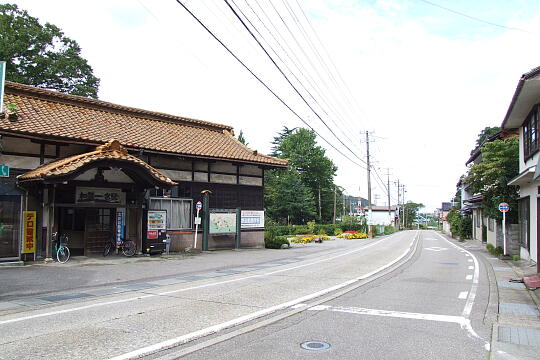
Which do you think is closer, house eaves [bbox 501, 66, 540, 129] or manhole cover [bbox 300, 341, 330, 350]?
manhole cover [bbox 300, 341, 330, 350]

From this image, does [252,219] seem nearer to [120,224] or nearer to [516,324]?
[120,224]

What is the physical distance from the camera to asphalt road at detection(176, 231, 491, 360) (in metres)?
5.46

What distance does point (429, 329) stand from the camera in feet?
21.9

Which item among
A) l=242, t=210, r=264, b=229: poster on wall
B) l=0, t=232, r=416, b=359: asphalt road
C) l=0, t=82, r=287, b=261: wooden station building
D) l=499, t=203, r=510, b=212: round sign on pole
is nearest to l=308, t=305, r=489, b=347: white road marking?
l=0, t=232, r=416, b=359: asphalt road

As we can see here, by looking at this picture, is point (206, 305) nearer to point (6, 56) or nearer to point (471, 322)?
point (471, 322)

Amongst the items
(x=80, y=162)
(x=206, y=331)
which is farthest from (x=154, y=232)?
(x=206, y=331)

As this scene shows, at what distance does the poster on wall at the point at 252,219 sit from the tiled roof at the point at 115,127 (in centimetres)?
295

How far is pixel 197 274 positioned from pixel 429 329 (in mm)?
8563

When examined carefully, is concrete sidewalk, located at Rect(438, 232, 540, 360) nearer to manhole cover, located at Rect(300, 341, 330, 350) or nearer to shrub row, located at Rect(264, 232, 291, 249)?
manhole cover, located at Rect(300, 341, 330, 350)

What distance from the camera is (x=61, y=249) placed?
1598cm

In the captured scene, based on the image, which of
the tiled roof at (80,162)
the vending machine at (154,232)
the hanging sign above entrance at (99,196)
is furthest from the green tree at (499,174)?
the hanging sign above entrance at (99,196)

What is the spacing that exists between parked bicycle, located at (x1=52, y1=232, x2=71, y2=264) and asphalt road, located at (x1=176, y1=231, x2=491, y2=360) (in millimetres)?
11699

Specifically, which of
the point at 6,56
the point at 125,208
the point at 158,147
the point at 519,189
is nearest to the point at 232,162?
the point at 158,147

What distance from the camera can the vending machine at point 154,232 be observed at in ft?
62.2
